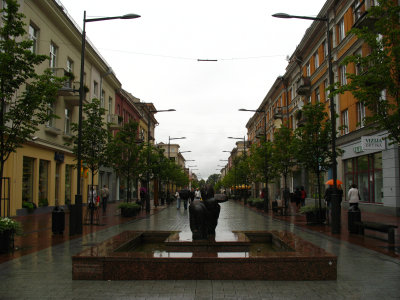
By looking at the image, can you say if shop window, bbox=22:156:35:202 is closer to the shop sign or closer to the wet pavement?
the wet pavement

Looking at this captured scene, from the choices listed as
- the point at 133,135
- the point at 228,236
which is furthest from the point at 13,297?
the point at 133,135

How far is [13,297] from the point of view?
5828mm

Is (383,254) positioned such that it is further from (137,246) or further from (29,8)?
(29,8)

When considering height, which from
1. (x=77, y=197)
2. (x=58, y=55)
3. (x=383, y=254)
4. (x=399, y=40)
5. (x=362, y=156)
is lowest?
(x=383, y=254)

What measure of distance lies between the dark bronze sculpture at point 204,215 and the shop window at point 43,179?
1888 centimetres

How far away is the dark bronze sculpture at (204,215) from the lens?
28.6ft

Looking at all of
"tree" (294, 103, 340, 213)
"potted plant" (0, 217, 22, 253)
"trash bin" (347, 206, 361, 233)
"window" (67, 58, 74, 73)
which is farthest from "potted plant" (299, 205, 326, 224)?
"window" (67, 58, 74, 73)

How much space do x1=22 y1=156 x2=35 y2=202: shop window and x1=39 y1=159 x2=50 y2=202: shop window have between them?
1.28 m

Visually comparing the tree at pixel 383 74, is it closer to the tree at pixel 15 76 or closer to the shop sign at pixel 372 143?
the tree at pixel 15 76

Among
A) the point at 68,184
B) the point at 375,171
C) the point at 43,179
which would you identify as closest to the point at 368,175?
the point at 375,171

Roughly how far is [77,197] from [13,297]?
8.11m

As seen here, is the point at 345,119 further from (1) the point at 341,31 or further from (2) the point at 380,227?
(2) the point at 380,227

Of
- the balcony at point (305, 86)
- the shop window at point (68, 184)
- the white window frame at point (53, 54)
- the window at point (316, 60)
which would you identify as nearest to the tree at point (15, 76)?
the white window frame at point (53, 54)

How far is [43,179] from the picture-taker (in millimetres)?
26172
